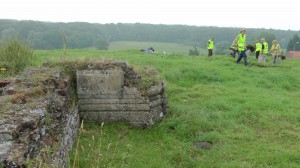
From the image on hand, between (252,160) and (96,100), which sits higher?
(96,100)

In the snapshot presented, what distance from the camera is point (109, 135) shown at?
6.92m

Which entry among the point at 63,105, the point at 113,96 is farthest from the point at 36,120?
the point at 113,96

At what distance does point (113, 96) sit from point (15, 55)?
4.09 m

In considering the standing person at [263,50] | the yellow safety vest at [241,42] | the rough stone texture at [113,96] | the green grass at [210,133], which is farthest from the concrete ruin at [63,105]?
the standing person at [263,50]

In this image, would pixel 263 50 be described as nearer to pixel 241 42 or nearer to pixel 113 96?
pixel 241 42

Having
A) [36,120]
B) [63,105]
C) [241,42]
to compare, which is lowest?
[63,105]

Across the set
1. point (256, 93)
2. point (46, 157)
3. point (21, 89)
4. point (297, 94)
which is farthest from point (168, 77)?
point (46, 157)

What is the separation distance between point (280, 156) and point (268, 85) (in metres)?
6.72

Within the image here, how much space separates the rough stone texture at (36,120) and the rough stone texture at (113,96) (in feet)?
2.04

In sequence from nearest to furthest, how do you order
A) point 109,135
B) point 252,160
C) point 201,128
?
point 252,160
point 109,135
point 201,128

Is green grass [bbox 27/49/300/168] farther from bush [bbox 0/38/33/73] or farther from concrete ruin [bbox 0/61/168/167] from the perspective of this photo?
bush [bbox 0/38/33/73]

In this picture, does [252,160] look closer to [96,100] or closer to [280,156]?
[280,156]

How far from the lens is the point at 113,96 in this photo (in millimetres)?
7488

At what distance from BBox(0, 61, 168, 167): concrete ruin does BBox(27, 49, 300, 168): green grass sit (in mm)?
335
